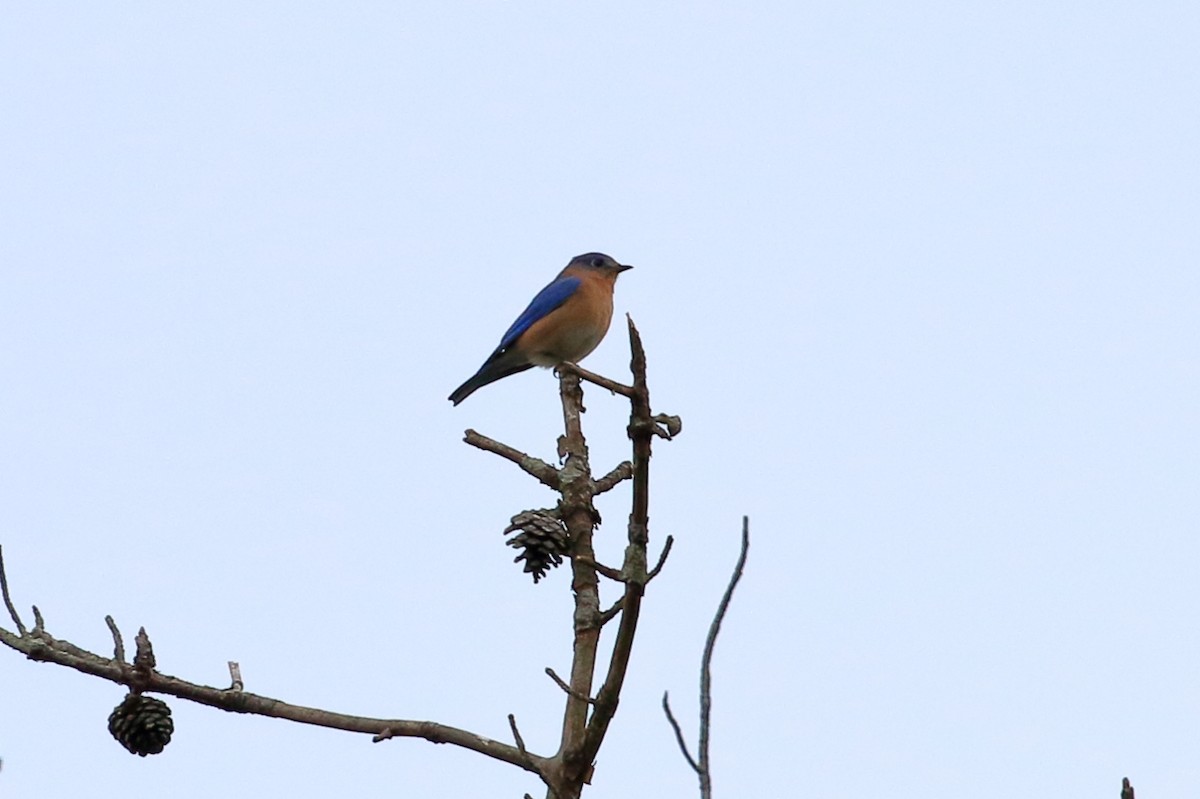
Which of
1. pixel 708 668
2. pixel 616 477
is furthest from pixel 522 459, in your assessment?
pixel 708 668

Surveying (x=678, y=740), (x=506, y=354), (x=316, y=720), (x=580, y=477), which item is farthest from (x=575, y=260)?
(x=678, y=740)

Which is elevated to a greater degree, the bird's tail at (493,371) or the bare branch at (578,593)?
the bird's tail at (493,371)

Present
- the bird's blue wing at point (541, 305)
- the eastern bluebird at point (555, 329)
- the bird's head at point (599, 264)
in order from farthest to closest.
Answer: the bird's head at point (599, 264) < the bird's blue wing at point (541, 305) < the eastern bluebird at point (555, 329)

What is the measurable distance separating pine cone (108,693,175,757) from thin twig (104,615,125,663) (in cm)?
17

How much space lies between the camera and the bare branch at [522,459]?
16.0 ft

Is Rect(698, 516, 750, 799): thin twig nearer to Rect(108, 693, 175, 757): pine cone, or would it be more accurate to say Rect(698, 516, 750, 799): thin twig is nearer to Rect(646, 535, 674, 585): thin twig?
Rect(646, 535, 674, 585): thin twig

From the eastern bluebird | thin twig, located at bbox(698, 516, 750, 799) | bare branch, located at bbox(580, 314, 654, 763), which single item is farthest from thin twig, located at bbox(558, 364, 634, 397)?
the eastern bluebird

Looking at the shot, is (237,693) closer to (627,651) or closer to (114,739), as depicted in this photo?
(114,739)

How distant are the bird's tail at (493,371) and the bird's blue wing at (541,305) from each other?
0.31 ft

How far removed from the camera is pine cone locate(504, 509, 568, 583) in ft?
14.8

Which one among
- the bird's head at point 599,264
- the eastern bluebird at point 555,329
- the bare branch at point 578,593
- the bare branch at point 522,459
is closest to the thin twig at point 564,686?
the bare branch at point 578,593

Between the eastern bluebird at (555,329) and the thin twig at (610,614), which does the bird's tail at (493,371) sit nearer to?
the eastern bluebird at (555,329)

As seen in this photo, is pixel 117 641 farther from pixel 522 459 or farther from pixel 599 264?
pixel 599 264

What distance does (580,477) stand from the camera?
186 inches
